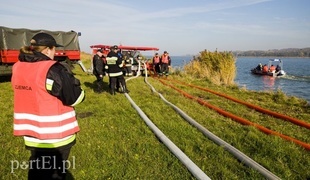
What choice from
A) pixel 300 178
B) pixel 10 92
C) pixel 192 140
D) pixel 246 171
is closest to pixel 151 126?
pixel 192 140

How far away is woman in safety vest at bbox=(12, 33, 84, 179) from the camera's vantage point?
2551mm

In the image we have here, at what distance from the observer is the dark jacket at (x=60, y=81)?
100 inches

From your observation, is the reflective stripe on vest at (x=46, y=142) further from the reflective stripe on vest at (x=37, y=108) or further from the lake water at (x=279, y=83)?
the lake water at (x=279, y=83)

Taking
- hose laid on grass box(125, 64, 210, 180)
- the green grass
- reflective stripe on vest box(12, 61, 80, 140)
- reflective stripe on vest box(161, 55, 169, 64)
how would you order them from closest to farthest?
reflective stripe on vest box(12, 61, 80, 140)
hose laid on grass box(125, 64, 210, 180)
the green grass
reflective stripe on vest box(161, 55, 169, 64)

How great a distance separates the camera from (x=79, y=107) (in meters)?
8.52

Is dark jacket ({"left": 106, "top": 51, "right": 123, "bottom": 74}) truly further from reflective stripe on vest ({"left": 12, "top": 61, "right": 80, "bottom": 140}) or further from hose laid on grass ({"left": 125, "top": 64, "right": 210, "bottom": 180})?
reflective stripe on vest ({"left": 12, "top": 61, "right": 80, "bottom": 140})

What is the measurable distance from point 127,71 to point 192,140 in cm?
1375

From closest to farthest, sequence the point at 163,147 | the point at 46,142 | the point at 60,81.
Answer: the point at 60,81
the point at 46,142
the point at 163,147

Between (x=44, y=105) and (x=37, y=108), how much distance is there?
84mm

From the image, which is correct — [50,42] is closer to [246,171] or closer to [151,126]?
[246,171]

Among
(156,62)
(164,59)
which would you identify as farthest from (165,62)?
(156,62)

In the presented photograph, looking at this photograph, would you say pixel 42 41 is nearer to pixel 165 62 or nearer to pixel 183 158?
pixel 183 158

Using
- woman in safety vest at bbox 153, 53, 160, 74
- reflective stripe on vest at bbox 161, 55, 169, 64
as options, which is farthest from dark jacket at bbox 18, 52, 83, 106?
woman in safety vest at bbox 153, 53, 160, 74

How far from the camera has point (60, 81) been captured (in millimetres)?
2564
